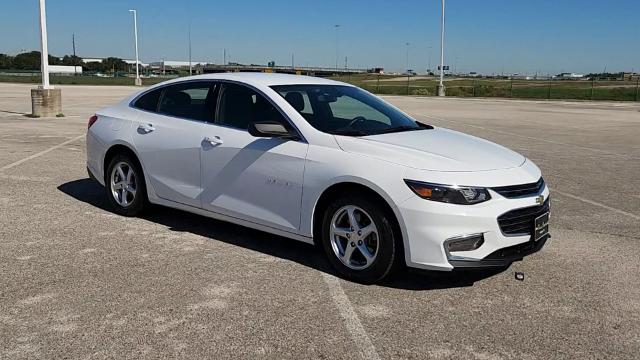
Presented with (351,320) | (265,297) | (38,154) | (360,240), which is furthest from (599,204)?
(38,154)

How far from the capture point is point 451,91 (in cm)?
5400

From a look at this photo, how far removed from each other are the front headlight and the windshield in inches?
35.9

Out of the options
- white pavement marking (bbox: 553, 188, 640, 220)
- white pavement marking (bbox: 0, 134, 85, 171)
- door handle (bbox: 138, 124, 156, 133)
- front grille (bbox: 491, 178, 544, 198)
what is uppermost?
door handle (bbox: 138, 124, 156, 133)

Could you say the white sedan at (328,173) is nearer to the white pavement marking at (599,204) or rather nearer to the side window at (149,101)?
the side window at (149,101)

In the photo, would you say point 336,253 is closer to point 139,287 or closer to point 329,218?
point 329,218

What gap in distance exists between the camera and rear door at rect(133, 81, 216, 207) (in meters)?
5.58

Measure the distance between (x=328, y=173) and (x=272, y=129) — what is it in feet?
2.12

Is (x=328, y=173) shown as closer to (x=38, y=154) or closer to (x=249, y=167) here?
(x=249, y=167)

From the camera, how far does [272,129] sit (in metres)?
4.84

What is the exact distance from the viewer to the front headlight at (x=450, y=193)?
13.5 feet

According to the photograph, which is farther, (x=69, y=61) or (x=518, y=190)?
(x=69, y=61)

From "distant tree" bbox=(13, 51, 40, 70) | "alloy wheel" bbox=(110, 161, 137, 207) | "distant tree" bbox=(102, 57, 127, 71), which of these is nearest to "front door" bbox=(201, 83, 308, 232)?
"alloy wheel" bbox=(110, 161, 137, 207)

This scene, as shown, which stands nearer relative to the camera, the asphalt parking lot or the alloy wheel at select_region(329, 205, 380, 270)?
the asphalt parking lot

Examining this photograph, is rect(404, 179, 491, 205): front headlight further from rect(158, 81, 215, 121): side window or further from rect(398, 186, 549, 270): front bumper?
rect(158, 81, 215, 121): side window
